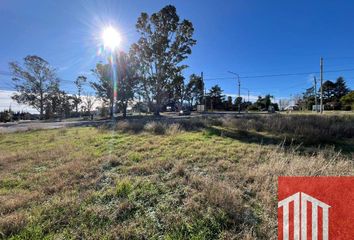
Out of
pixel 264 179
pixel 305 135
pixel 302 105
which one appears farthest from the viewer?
pixel 302 105

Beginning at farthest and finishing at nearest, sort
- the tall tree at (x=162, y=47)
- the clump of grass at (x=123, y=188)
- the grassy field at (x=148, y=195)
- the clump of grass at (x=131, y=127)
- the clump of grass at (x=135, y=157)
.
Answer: the tall tree at (x=162, y=47)
the clump of grass at (x=131, y=127)
the clump of grass at (x=135, y=157)
the clump of grass at (x=123, y=188)
the grassy field at (x=148, y=195)

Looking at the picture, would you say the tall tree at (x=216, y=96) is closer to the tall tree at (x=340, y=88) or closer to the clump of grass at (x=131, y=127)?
the tall tree at (x=340, y=88)

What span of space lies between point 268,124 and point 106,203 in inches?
355

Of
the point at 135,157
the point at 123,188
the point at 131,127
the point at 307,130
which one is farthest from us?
the point at 131,127

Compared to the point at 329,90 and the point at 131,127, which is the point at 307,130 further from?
the point at 329,90

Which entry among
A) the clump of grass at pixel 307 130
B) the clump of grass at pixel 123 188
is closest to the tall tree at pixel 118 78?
the clump of grass at pixel 307 130

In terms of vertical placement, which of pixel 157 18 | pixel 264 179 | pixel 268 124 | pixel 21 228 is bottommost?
pixel 21 228

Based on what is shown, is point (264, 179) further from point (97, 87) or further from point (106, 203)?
point (97, 87)

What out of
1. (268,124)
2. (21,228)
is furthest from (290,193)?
(268,124)

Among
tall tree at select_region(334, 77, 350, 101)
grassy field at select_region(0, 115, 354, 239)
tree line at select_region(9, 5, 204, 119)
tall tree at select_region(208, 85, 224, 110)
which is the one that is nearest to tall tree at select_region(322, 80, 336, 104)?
tall tree at select_region(334, 77, 350, 101)

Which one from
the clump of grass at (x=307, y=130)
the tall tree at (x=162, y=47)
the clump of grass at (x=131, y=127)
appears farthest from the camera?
the tall tree at (x=162, y=47)

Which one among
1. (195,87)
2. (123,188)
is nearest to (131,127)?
(123,188)

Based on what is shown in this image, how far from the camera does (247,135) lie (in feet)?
28.1

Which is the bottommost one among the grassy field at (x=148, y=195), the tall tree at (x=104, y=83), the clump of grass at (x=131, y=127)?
the grassy field at (x=148, y=195)
